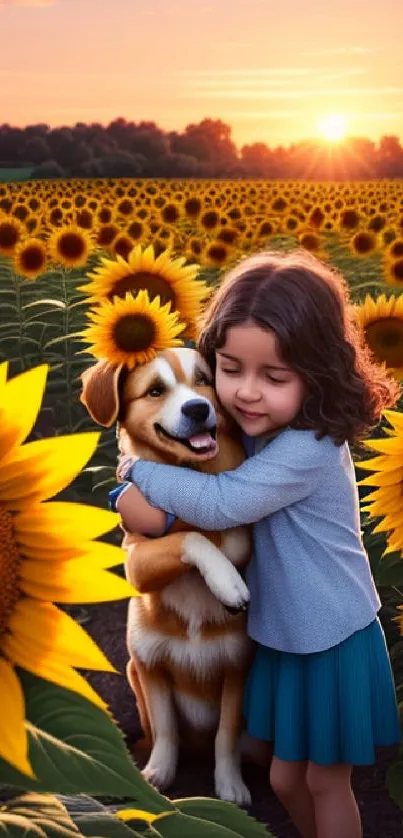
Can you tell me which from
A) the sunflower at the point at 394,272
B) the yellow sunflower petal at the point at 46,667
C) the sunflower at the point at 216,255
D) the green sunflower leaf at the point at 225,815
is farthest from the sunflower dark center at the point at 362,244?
the yellow sunflower petal at the point at 46,667

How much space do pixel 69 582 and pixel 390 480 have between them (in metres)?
1.09

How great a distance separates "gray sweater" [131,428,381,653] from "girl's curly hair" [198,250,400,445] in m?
0.05

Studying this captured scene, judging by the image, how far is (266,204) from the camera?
9.70 meters

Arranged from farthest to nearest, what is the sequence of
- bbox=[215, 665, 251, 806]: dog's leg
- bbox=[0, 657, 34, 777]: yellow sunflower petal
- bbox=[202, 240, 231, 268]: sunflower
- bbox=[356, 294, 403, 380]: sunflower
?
1. bbox=[202, 240, 231, 268]: sunflower
2. bbox=[356, 294, 403, 380]: sunflower
3. bbox=[215, 665, 251, 806]: dog's leg
4. bbox=[0, 657, 34, 777]: yellow sunflower petal

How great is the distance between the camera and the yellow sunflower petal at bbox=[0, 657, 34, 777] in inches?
23.5

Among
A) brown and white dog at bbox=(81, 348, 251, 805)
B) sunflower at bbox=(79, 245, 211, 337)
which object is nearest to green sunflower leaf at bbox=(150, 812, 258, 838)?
brown and white dog at bbox=(81, 348, 251, 805)

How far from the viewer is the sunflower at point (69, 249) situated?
4.93m

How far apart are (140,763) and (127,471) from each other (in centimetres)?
83

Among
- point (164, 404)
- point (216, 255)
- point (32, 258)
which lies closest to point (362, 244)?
point (216, 255)

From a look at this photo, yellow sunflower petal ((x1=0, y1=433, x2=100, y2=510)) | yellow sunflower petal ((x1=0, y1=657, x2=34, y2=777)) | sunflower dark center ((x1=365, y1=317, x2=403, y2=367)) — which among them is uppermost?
yellow sunflower petal ((x1=0, y1=433, x2=100, y2=510))

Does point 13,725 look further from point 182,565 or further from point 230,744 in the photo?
point 230,744

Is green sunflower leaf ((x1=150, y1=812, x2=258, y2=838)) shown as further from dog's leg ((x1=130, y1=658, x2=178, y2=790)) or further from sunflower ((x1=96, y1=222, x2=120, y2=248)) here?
sunflower ((x1=96, y1=222, x2=120, y2=248))

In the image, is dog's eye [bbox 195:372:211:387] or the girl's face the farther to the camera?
dog's eye [bbox 195:372:211:387]

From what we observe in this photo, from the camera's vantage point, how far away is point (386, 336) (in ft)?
9.55
